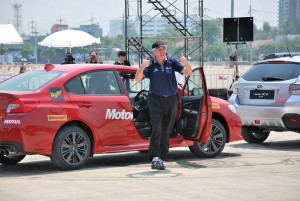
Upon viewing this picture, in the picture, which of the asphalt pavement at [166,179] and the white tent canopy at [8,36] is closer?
the asphalt pavement at [166,179]

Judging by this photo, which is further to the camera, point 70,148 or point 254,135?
point 254,135

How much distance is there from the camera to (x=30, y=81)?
37.4 ft

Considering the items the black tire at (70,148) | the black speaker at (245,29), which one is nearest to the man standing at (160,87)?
the black tire at (70,148)

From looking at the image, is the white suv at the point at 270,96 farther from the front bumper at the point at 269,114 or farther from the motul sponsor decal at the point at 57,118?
the motul sponsor decal at the point at 57,118

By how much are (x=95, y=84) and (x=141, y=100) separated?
2.67ft

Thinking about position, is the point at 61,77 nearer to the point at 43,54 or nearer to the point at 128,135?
the point at 128,135

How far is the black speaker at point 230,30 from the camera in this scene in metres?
24.8

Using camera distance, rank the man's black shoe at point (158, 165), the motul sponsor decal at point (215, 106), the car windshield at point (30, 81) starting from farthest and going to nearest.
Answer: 1. the motul sponsor decal at point (215, 106)
2. the car windshield at point (30, 81)
3. the man's black shoe at point (158, 165)

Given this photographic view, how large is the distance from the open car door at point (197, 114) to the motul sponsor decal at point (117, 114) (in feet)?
2.59

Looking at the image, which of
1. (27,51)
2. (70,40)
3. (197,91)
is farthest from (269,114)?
(27,51)

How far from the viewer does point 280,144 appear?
49.0 ft

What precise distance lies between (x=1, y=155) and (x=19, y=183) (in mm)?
1979

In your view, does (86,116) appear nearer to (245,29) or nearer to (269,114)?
(269,114)

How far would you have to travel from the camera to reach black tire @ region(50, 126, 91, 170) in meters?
10.9
